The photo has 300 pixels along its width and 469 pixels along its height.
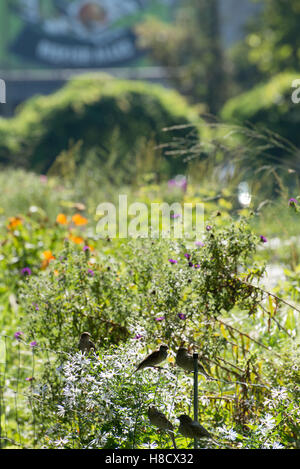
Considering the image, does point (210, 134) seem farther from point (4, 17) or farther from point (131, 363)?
point (4, 17)

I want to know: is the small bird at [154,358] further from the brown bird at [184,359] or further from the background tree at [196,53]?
the background tree at [196,53]

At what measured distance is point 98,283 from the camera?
2.91 m

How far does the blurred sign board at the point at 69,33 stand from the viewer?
34500mm

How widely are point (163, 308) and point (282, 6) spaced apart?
16.3 m

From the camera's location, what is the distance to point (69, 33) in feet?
117

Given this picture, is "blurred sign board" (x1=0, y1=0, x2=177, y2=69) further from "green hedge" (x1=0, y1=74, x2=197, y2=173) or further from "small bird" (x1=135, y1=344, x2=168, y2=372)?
"small bird" (x1=135, y1=344, x2=168, y2=372)

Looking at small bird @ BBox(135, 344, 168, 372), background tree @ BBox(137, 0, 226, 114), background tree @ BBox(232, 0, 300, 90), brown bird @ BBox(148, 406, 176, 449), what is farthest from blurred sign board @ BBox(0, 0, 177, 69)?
brown bird @ BBox(148, 406, 176, 449)

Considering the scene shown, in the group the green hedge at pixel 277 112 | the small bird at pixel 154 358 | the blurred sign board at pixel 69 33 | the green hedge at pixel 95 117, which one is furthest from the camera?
the blurred sign board at pixel 69 33

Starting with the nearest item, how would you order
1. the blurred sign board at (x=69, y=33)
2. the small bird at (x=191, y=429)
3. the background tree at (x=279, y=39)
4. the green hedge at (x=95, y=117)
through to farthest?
the small bird at (x=191, y=429) < the green hedge at (x=95, y=117) < the background tree at (x=279, y=39) < the blurred sign board at (x=69, y=33)

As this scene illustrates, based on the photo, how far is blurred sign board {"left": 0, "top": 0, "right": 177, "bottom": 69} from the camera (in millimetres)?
34500

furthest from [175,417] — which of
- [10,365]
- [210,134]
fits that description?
[210,134]

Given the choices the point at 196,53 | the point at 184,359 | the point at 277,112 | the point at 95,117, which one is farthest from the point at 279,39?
the point at 184,359

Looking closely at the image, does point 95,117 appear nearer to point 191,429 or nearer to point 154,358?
point 154,358

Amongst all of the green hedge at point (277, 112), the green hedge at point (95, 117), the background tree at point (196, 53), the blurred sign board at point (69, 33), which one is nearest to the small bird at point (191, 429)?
the green hedge at point (95, 117)
